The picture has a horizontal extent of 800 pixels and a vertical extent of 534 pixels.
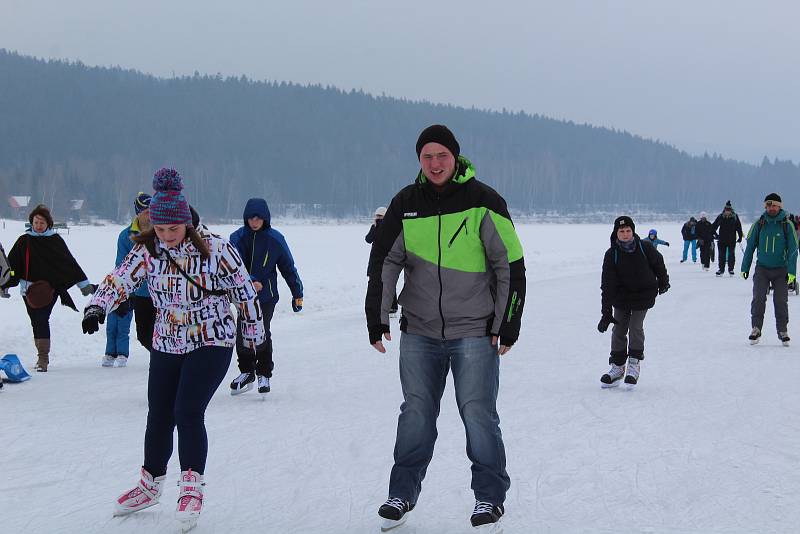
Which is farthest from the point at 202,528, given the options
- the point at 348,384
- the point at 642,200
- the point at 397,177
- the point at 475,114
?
the point at 475,114

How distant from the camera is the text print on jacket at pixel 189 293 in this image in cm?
399

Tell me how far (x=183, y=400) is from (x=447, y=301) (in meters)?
1.29

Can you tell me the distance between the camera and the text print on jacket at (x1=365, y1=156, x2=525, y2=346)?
3795mm

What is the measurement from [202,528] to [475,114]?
199 metres

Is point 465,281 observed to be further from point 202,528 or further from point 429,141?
point 202,528

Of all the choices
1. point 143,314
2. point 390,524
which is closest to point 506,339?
point 390,524

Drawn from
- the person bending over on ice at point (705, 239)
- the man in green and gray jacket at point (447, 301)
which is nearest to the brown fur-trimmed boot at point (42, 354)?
the man in green and gray jacket at point (447, 301)

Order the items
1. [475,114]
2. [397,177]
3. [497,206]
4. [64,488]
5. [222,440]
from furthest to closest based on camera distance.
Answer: [475,114], [397,177], [222,440], [64,488], [497,206]

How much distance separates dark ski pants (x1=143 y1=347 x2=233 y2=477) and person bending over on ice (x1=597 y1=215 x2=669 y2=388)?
14.0ft

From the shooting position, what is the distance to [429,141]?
3822mm

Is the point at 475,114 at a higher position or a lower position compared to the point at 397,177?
higher

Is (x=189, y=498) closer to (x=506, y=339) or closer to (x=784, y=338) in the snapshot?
(x=506, y=339)

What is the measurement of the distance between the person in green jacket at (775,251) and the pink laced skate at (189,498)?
25.3ft

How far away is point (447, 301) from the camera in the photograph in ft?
12.7
